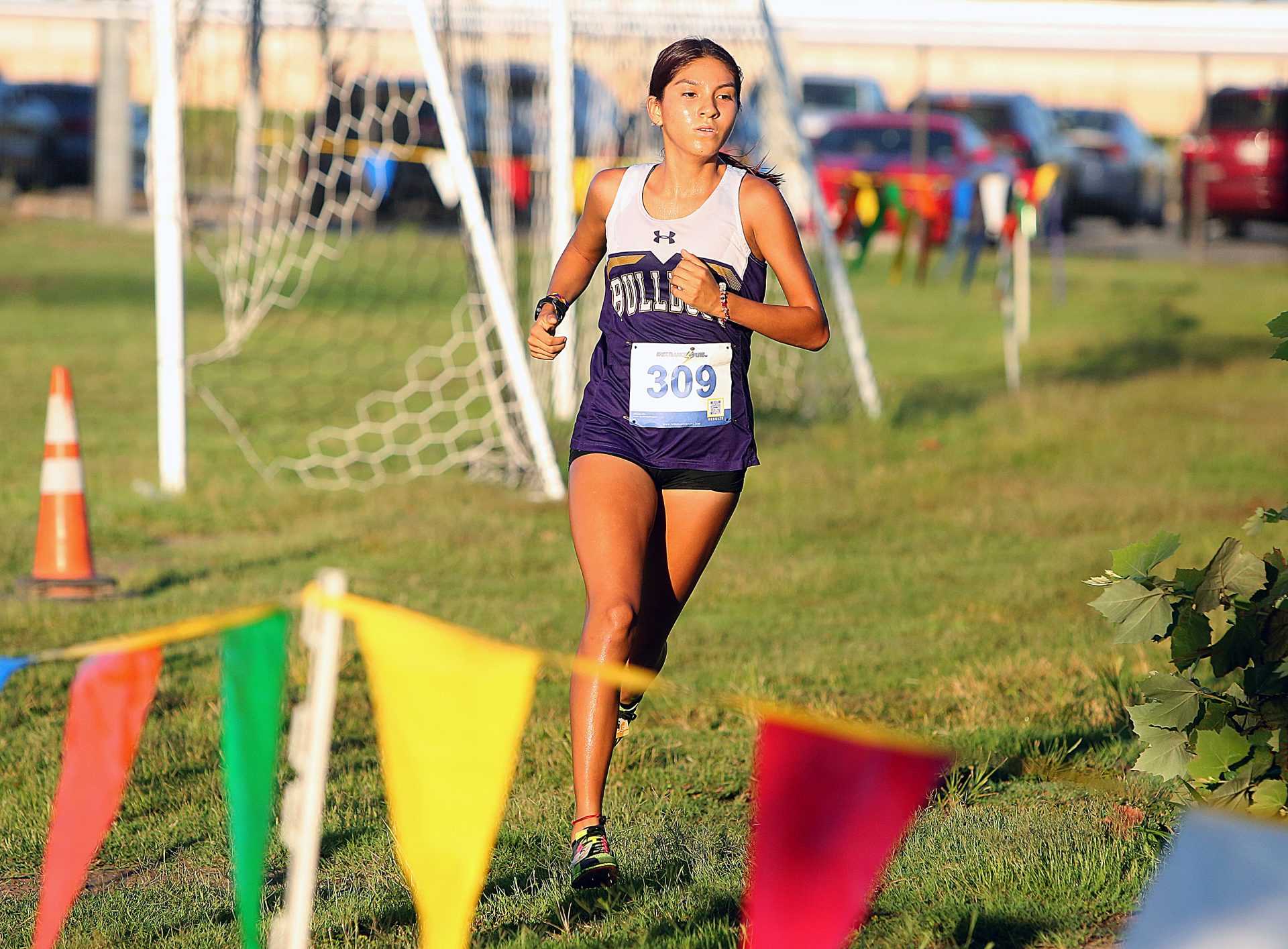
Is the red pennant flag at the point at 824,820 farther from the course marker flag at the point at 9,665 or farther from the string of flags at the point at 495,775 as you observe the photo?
the course marker flag at the point at 9,665

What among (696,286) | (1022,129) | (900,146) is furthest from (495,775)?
(1022,129)

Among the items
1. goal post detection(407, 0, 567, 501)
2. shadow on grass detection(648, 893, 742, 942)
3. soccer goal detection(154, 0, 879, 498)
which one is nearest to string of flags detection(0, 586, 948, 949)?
shadow on grass detection(648, 893, 742, 942)

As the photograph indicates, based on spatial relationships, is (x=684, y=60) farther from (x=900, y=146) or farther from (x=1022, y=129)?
(x=1022, y=129)

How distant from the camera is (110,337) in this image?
15805 millimetres

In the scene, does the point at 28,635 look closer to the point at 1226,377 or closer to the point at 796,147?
the point at 796,147

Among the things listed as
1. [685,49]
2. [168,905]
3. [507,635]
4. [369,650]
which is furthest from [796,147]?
[369,650]

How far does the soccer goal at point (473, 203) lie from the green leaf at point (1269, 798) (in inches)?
204

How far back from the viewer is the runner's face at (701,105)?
406 centimetres

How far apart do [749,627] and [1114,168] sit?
2267cm

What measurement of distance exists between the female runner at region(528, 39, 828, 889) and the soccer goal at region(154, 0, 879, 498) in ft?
14.3

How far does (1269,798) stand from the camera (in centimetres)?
377

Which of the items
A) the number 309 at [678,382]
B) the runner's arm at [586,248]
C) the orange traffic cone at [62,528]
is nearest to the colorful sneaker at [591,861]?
the number 309 at [678,382]

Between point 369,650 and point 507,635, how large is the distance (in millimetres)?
4110

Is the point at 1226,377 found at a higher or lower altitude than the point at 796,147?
lower
